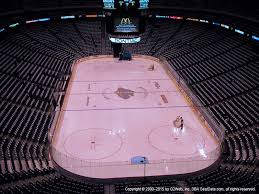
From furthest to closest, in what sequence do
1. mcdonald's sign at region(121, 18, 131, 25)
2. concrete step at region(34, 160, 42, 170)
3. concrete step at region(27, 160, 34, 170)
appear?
mcdonald's sign at region(121, 18, 131, 25) → concrete step at region(34, 160, 42, 170) → concrete step at region(27, 160, 34, 170)

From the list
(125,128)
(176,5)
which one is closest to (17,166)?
(125,128)

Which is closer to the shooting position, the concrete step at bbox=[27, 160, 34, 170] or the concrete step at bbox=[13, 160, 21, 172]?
the concrete step at bbox=[13, 160, 21, 172]

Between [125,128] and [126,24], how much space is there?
31.8 ft

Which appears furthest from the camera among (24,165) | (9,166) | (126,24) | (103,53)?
(103,53)

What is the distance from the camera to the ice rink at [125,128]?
14305 millimetres

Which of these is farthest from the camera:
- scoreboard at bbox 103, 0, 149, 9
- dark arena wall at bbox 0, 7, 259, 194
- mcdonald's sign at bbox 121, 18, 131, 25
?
mcdonald's sign at bbox 121, 18, 131, 25

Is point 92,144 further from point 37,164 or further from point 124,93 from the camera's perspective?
point 124,93

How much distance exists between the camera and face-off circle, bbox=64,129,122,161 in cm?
Result: 1578

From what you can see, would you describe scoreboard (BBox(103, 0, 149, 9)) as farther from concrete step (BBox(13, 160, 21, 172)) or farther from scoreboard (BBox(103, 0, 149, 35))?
concrete step (BBox(13, 160, 21, 172))

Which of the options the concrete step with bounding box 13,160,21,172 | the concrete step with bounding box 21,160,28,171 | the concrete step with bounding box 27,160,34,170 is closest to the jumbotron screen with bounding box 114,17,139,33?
the concrete step with bounding box 27,160,34,170

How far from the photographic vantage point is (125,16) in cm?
2434

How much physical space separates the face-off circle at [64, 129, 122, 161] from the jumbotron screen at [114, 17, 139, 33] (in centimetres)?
985

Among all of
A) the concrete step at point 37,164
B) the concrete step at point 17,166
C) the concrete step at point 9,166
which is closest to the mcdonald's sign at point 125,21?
the concrete step at point 37,164

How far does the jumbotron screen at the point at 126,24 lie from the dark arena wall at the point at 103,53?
529 cm
